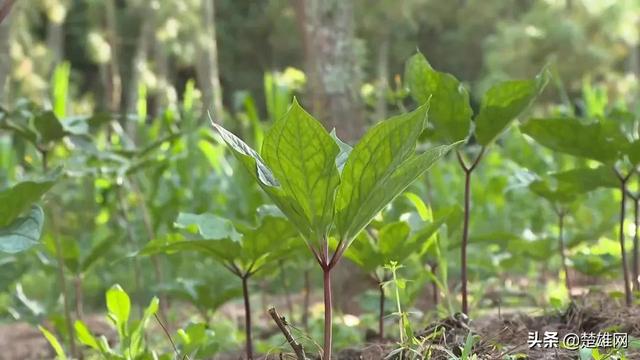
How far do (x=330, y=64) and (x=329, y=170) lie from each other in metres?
2.01

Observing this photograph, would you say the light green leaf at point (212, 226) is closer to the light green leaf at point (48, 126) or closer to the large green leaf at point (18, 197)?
the large green leaf at point (18, 197)

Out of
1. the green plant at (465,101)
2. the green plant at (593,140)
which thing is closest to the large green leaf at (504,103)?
the green plant at (465,101)

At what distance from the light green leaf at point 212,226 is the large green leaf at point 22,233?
226mm

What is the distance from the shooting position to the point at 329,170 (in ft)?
3.26

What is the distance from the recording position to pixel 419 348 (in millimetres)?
1157

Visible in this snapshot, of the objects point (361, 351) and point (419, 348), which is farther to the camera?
point (361, 351)

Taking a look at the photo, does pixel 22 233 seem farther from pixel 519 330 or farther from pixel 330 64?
pixel 330 64

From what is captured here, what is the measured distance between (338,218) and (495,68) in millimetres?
17150

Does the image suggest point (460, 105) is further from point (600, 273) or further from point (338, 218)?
point (600, 273)

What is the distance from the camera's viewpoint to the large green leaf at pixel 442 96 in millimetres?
1501

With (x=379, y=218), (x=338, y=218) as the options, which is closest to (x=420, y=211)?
(x=379, y=218)

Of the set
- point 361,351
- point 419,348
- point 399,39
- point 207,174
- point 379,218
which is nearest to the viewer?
point 419,348

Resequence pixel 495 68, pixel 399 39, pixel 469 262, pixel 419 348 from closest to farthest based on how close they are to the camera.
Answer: pixel 419 348 < pixel 469 262 < pixel 495 68 < pixel 399 39

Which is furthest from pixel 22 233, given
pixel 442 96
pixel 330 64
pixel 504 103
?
pixel 330 64
